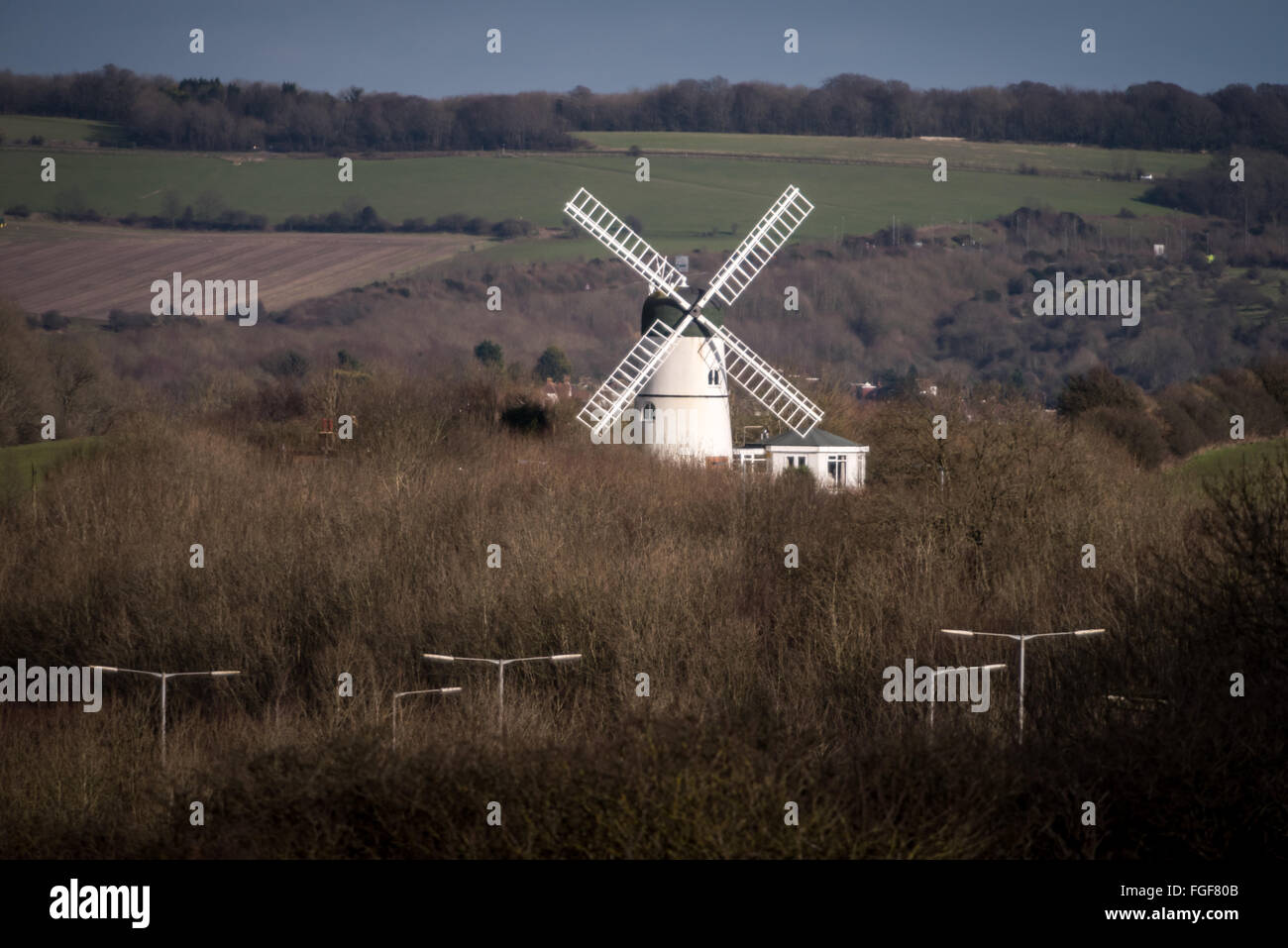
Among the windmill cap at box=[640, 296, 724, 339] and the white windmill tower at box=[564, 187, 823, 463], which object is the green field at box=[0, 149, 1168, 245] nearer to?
the white windmill tower at box=[564, 187, 823, 463]

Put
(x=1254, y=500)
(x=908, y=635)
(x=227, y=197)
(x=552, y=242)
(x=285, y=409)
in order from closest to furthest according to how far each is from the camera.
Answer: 1. (x=1254, y=500)
2. (x=908, y=635)
3. (x=285, y=409)
4. (x=227, y=197)
5. (x=552, y=242)

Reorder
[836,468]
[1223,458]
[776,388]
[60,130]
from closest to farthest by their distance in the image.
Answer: [836,468], [776,388], [1223,458], [60,130]

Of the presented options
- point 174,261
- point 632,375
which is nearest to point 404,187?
point 174,261

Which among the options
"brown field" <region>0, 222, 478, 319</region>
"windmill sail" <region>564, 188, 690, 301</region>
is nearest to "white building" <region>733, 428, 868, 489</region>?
"windmill sail" <region>564, 188, 690, 301</region>

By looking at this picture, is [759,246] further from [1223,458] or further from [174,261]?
[174,261]

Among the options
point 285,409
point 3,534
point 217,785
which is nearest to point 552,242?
point 285,409

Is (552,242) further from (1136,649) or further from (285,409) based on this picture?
(1136,649)

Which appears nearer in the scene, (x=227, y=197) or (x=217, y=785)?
(x=217, y=785)
